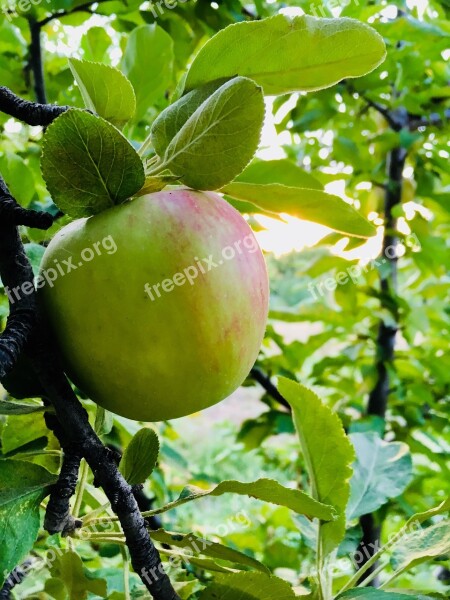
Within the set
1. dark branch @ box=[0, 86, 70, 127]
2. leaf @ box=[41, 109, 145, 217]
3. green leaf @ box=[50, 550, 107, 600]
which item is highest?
dark branch @ box=[0, 86, 70, 127]

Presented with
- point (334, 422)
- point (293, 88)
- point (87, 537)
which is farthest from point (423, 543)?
point (293, 88)

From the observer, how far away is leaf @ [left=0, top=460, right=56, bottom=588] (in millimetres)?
372

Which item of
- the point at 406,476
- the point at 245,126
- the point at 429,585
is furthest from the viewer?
the point at 429,585

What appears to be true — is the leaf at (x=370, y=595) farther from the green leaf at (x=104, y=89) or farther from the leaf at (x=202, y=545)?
the green leaf at (x=104, y=89)

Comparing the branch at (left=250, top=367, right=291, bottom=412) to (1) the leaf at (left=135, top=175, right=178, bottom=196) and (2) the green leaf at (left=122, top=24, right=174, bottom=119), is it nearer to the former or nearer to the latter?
(2) the green leaf at (left=122, top=24, right=174, bottom=119)

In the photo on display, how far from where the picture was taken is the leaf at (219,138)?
0.34 meters

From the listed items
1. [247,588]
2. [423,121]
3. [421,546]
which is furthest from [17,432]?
[423,121]

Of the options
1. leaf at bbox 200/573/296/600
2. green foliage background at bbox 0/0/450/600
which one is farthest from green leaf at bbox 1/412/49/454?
leaf at bbox 200/573/296/600

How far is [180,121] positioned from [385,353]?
88cm

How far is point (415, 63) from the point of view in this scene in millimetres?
907

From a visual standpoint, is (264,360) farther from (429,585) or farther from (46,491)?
(46,491)

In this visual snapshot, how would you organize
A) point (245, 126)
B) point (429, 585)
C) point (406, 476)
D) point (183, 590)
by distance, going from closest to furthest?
1. point (245, 126)
2. point (183, 590)
3. point (406, 476)
4. point (429, 585)

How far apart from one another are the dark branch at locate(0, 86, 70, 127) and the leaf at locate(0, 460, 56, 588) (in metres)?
0.21

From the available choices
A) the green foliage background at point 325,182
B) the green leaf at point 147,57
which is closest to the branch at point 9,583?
the green foliage background at point 325,182
